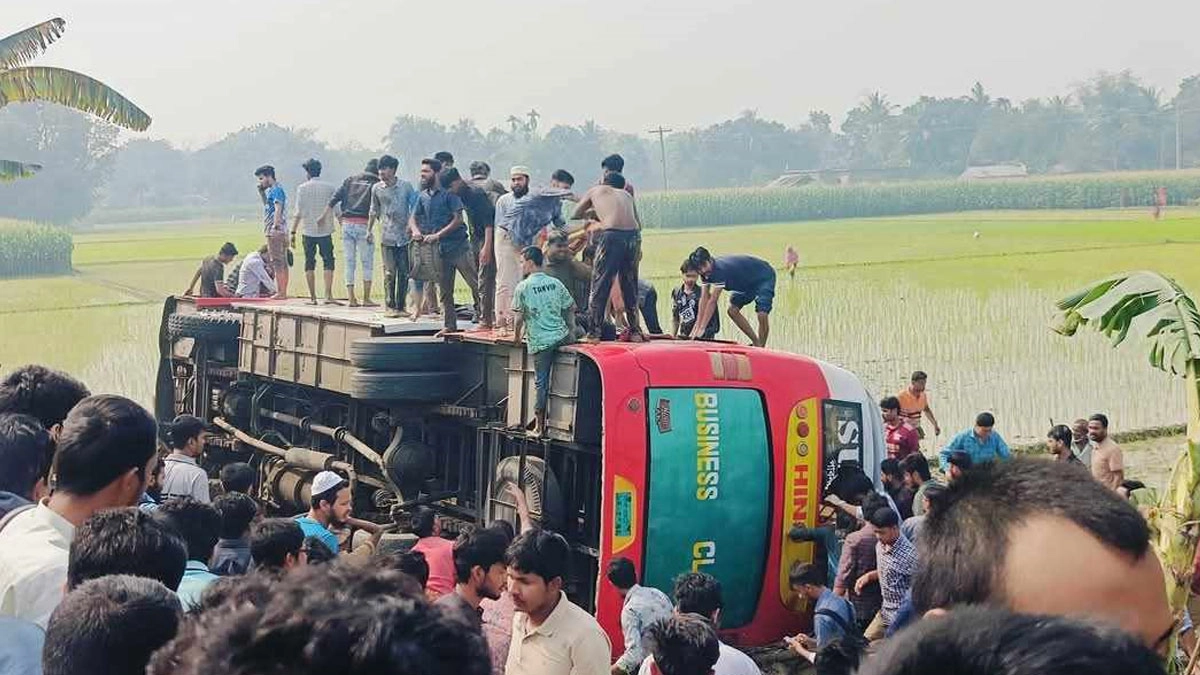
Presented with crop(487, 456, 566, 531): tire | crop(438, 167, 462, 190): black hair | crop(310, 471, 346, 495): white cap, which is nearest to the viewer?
crop(310, 471, 346, 495): white cap

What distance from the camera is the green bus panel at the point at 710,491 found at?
9258mm

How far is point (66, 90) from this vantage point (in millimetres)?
14453

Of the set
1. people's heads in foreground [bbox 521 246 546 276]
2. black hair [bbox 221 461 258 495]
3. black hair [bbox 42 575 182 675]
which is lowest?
black hair [bbox 221 461 258 495]

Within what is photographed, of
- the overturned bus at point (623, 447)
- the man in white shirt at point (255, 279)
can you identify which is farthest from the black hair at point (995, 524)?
the man in white shirt at point (255, 279)

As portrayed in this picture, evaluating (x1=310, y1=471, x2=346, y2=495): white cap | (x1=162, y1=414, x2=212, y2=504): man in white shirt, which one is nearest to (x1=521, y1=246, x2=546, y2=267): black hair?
(x1=162, y1=414, x2=212, y2=504): man in white shirt

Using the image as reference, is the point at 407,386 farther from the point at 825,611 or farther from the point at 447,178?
→ the point at 825,611

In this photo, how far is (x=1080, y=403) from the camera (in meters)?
19.5

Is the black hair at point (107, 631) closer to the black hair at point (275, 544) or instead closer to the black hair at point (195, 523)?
the black hair at point (195, 523)

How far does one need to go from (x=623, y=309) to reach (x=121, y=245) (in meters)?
38.8

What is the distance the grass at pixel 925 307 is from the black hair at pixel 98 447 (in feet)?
47.2

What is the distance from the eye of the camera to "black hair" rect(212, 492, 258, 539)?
6609mm

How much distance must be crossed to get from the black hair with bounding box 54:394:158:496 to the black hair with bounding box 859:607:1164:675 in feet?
11.1

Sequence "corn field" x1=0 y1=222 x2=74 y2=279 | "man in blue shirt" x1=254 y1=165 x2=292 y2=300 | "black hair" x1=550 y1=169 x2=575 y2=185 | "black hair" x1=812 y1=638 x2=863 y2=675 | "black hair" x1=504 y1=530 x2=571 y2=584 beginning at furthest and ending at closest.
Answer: "corn field" x1=0 y1=222 x2=74 y2=279 → "man in blue shirt" x1=254 y1=165 x2=292 y2=300 → "black hair" x1=550 y1=169 x2=575 y2=185 → "black hair" x1=812 y1=638 x2=863 y2=675 → "black hair" x1=504 y1=530 x2=571 y2=584

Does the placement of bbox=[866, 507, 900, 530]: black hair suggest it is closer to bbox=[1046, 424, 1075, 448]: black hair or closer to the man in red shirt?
bbox=[1046, 424, 1075, 448]: black hair
